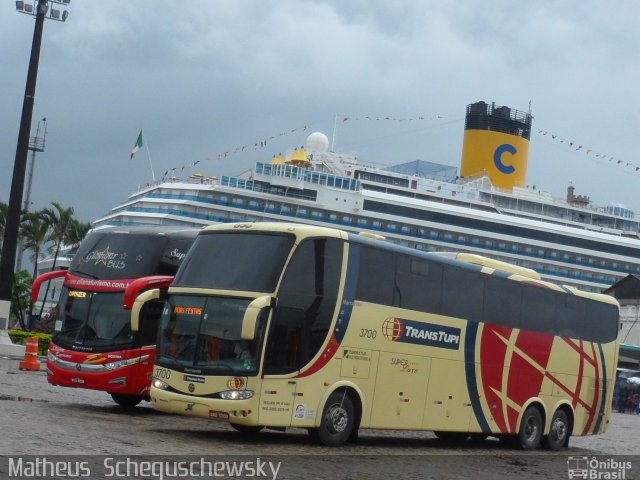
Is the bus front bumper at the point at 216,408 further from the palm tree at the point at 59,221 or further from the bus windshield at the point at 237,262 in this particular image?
the palm tree at the point at 59,221

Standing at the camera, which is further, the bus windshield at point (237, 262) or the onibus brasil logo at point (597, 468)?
the onibus brasil logo at point (597, 468)

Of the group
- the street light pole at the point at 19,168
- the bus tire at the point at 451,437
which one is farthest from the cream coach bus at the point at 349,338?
the street light pole at the point at 19,168

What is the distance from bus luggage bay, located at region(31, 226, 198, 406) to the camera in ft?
55.7

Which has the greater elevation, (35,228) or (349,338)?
(35,228)

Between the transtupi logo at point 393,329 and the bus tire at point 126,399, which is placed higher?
the transtupi logo at point 393,329

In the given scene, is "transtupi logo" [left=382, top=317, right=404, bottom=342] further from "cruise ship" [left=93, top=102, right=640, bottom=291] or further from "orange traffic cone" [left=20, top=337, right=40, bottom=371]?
"cruise ship" [left=93, top=102, right=640, bottom=291]

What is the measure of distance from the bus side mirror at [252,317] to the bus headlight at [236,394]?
2.39 ft

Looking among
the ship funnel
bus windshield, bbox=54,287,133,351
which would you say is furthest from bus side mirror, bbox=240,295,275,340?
the ship funnel

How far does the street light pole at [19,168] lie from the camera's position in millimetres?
30609

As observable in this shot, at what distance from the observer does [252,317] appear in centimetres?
1302

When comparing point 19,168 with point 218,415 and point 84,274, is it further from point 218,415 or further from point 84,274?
point 218,415

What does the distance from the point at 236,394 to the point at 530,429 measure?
732 cm

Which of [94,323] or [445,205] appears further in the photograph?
[445,205]

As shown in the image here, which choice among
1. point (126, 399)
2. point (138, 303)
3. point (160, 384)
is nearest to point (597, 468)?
point (160, 384)
